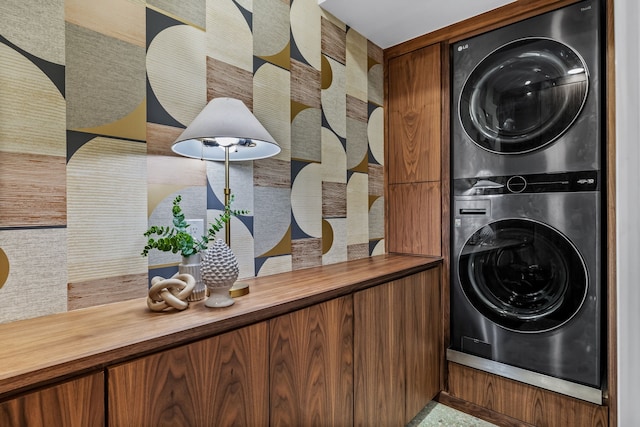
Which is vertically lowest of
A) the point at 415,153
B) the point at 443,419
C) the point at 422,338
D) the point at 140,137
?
the point at 443,419

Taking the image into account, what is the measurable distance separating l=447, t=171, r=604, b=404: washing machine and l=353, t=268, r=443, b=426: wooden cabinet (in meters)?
0.20

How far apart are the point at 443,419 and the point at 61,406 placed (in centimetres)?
197

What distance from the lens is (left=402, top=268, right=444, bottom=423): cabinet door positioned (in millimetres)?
1809

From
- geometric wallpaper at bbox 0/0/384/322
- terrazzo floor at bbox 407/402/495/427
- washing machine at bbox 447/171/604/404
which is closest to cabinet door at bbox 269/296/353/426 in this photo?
geometric wallpaper at bbox 0/0/384/322

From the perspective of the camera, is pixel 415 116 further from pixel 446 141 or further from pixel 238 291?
pixel 238 291

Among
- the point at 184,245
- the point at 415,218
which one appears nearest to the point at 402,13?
the point at 415,218

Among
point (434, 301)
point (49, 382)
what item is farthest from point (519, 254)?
point (49, 382)

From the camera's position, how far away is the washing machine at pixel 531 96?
1679mm

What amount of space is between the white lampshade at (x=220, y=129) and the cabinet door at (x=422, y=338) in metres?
1.09

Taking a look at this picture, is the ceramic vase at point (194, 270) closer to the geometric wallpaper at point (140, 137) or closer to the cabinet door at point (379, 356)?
the geometric wallpaper at point (140, 137)

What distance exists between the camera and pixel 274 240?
169 centimetres

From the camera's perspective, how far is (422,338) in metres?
1.92

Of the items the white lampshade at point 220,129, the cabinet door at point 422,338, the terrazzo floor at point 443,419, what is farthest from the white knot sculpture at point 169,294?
the terrazzo floor at point 443,419

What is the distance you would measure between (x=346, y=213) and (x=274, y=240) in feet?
1.98
